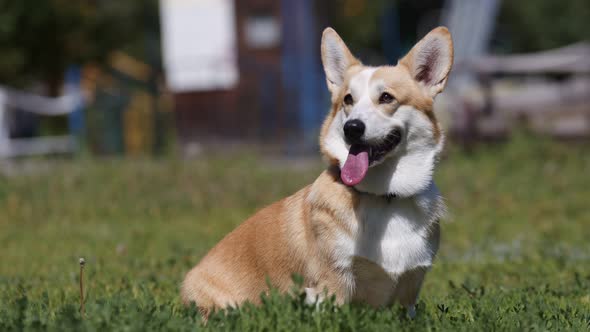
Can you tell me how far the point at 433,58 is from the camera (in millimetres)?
4105

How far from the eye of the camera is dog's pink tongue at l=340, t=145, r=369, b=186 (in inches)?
146

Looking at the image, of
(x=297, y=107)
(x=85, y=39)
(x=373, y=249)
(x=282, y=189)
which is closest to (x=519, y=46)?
(x=85, y=39)

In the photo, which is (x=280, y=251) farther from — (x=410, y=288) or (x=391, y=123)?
(x=391, y=123)

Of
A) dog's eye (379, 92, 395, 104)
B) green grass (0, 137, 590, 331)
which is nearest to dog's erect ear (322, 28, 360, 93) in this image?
dog's eye (379, 92, 395, 104)

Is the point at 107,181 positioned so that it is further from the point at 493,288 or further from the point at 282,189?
the point at 493,288

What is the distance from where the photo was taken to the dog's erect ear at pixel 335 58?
420 centimetres

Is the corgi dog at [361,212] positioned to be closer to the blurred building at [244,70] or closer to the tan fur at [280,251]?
the tan fur at [280,251]

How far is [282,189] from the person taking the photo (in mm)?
10047

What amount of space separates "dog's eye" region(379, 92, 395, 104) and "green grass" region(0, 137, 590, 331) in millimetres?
1025

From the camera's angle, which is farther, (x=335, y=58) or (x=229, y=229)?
(x=229, y=229)

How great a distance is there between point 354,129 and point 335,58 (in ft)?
2.28

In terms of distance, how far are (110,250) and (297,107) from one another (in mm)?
9451

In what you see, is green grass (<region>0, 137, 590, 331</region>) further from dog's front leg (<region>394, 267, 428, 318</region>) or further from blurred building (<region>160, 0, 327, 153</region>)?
blurred building (<region>160, 0, 327, 153</region>)

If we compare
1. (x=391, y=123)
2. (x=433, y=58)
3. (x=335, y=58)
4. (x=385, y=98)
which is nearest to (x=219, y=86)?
(x=335, y=58)
